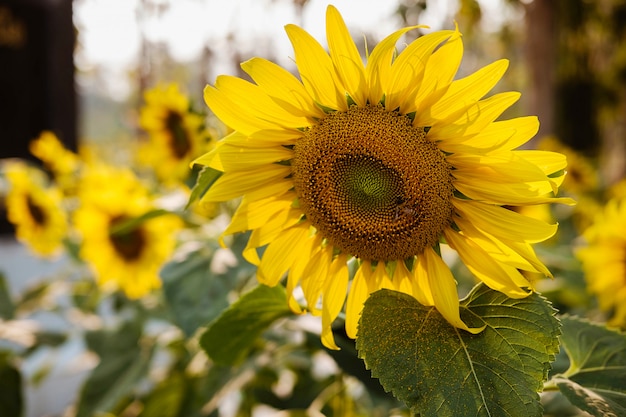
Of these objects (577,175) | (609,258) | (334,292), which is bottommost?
(577,175)

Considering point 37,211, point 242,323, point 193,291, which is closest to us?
point 242,323

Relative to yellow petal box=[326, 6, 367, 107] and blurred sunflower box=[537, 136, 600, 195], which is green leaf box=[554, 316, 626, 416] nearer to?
yellow petal box=[326, 6, 367, 107]

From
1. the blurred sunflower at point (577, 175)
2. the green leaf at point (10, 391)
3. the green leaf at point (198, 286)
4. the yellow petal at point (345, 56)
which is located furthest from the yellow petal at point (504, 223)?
the blurred sunflower at point (577, 175)

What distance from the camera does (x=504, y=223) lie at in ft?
1.29

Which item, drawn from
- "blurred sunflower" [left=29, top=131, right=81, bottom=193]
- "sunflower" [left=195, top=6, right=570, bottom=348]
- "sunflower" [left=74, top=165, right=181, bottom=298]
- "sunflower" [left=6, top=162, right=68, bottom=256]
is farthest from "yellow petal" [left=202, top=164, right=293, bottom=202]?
"blurred sunflower" [left=29, top=131, right=81, bottom=193]

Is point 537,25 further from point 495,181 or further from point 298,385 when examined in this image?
point 495,181

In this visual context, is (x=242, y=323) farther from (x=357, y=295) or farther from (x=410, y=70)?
(x=410, y=70)

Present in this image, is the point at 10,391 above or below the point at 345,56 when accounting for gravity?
below

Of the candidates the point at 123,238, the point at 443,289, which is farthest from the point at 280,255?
the point at 123,238

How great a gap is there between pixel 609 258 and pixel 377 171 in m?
0.55

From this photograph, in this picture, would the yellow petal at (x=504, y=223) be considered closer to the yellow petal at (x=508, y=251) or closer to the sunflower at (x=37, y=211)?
the yellow petal at (x=508, y=251)

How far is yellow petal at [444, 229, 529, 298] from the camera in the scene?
1.24 feet

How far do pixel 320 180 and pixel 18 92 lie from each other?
12.2ft

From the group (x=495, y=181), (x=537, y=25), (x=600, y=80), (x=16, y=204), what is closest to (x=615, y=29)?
(x=600, y=80)
